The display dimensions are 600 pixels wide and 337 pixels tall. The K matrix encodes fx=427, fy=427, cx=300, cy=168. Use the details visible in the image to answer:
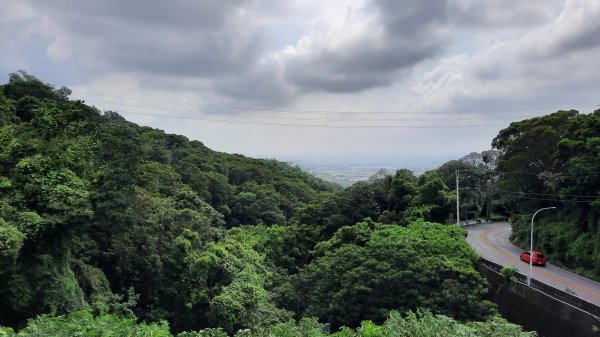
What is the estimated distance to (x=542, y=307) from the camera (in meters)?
16.4

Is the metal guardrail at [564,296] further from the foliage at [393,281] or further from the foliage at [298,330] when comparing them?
the foliage at [298,330]

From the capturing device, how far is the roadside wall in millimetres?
14382

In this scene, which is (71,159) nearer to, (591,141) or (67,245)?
(67,245)

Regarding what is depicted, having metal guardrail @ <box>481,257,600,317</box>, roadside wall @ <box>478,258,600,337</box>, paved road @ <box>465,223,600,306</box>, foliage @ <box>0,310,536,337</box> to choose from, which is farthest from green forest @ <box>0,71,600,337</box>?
metal guardrail @ <box>481,257,600,317</box>

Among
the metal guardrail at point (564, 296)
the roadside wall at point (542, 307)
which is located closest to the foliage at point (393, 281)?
the roadside wall at point (542, 307)

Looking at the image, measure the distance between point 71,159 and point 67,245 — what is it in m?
2.95

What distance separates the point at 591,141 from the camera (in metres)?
→ 20.1

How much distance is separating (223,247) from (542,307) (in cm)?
1470

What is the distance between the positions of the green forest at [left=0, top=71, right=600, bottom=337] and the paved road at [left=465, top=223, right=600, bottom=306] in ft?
4.20

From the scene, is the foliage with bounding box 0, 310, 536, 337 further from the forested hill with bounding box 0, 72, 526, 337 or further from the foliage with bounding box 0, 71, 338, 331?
the foliage with bounding box 0, 71, 338, 331

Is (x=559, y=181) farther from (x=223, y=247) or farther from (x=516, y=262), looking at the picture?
(x=223, y=247)

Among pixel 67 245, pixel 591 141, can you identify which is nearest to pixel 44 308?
pixel 67 245

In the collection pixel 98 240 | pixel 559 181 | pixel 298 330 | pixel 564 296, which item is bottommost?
pixel 564 296

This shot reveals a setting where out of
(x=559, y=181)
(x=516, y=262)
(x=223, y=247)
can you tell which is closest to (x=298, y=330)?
(x=223, y=247)
